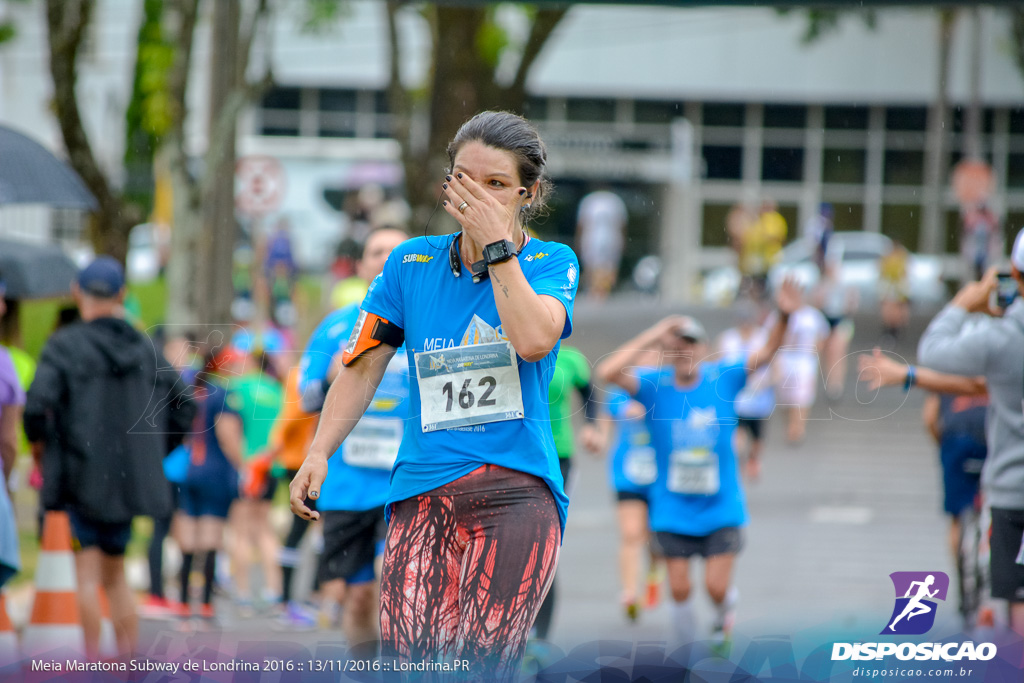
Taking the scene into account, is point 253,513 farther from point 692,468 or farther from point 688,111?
point 688,111

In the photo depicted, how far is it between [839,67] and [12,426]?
2262 cm

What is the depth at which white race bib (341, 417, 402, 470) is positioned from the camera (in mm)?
5414

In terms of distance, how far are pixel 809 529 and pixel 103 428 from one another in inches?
286

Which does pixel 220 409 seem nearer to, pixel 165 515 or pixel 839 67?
pixel 165 515

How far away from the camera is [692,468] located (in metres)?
6.29

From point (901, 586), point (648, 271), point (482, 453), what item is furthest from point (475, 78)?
point (648, 271)

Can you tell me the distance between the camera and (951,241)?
19188 mm

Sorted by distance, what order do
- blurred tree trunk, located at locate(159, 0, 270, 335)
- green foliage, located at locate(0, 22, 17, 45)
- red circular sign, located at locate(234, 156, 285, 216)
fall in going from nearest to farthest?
blurred tree trunk, located at locate(159, 0, 270, 335), red circular sign, located at locate(234, 156, 285, 216), green foliage, located at locate(0, 22, 17, 45)

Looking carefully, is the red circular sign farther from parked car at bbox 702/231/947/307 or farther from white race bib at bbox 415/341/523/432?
white race bib at bbox 415/341/523/432

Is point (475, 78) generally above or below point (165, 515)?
above

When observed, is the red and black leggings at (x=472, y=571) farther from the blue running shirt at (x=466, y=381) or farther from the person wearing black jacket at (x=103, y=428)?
the person wearing black jacket at (x=103, y=428)

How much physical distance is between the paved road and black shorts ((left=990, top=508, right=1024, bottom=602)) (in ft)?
1.33

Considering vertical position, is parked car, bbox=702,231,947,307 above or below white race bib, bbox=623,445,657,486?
below

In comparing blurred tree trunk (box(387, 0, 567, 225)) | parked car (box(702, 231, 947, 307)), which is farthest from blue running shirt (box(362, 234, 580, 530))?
parked car (box(702, 231, 947, 307))
